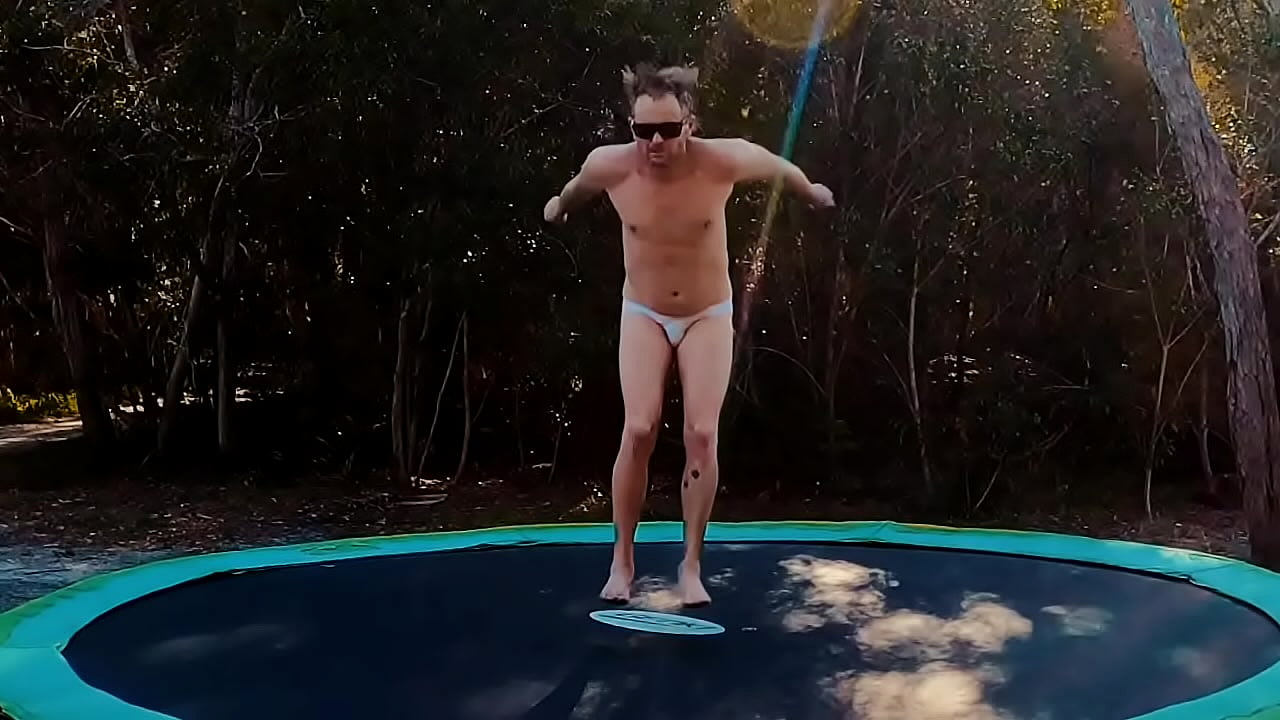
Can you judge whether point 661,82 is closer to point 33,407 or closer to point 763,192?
point 763,192

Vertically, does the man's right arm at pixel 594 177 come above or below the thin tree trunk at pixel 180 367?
above

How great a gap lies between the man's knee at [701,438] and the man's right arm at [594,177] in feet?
1.90

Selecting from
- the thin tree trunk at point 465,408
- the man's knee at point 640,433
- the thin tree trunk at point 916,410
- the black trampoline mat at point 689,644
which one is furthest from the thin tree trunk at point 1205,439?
A: the man's knee at point 640,433

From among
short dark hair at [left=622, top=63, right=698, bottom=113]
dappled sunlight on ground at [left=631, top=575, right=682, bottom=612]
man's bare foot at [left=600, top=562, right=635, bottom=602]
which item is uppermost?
short dark hair at [left=622, top=63, right=698, bottom=113]

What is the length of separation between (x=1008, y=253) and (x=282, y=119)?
3144 mm

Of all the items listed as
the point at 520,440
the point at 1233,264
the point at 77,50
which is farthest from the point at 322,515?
the point at 1233,264

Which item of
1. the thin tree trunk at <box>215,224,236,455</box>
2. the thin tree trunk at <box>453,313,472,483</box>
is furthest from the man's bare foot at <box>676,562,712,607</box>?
the thin tree trunk at <box>215,224,236,455</box>

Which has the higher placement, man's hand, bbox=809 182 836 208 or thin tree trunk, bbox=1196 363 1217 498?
man's hand, bbox=809 182 836 208

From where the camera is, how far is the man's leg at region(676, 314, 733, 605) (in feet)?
9.07

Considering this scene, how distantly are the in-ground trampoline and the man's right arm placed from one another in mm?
955

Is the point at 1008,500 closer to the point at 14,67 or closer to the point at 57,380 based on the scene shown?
the point at 14,67

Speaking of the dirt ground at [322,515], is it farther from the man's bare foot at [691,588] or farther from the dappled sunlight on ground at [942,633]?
the man's bare foot at [691,588]

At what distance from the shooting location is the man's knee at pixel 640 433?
2.78 metres

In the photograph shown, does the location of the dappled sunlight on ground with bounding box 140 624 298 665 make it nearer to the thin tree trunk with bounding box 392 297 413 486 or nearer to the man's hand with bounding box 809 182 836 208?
the man's hand with bounding box 809 182 836 208
